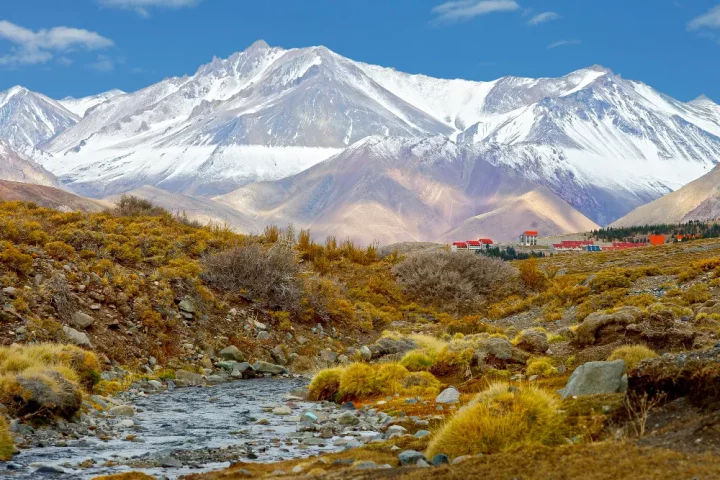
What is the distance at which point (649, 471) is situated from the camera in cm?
526

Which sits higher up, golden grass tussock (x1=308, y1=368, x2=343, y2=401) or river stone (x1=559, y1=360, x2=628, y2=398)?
river stone (x1=559, y1=360, x2=628, y2=398)

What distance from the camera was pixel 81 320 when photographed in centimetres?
1695

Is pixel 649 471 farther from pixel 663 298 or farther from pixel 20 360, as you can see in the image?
pixel 663 298

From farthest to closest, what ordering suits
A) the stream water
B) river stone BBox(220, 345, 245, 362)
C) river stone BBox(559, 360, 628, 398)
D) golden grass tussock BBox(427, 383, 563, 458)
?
river stone BBox(220, 345, 245, 362) < river stone BBox(559, 360, 628, 398) < the stream water < golden grass tussock BBox(427, 383, 563, 458)

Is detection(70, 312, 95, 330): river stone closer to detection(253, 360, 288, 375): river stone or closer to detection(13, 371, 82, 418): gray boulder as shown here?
detection(253, 360, 288, 375): river stone

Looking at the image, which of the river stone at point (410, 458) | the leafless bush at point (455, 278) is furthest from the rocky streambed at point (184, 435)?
the leafless bush at point (455, 278)

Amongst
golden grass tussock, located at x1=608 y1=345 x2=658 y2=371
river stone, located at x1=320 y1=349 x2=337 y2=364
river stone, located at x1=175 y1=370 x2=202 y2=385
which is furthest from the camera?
river stone, located at x1=320 y1=349 x2=337 y2=364

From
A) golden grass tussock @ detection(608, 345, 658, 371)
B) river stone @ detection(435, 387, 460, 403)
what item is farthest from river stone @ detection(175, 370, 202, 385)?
golden grass tussock @ detection(608, 345, 658, 371)

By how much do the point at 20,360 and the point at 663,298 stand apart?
742 inches

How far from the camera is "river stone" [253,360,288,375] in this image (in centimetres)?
Answer: 1944

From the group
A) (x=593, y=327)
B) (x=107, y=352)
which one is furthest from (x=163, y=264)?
(x=593, y=327)

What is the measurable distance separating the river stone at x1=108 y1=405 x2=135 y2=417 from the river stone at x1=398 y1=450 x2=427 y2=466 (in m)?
6.55

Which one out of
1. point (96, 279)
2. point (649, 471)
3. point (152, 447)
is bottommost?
point (152, 447)

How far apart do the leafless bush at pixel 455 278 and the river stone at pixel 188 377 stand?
1752 centimetres
